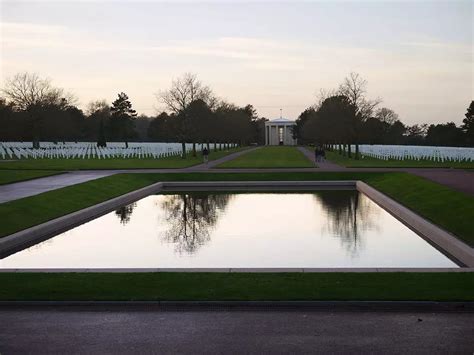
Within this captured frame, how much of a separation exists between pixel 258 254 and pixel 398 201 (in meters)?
9.40

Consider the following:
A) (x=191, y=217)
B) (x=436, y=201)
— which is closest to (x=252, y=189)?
(x=191, y=217)

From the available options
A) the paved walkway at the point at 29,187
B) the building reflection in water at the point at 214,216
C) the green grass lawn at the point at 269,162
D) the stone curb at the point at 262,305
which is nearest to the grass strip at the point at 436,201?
the building reflection in water at the point at 214,216

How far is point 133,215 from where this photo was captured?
710 inches

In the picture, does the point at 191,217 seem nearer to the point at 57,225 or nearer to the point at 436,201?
the point at 57,225

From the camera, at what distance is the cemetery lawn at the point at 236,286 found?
7.73m

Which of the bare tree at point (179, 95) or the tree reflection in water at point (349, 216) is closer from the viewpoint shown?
the tree reflection in water at point (349, 216)

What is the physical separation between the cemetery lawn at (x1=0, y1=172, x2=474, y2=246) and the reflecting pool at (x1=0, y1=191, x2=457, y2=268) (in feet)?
3.30

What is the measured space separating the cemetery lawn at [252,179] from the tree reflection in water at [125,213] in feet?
2.89

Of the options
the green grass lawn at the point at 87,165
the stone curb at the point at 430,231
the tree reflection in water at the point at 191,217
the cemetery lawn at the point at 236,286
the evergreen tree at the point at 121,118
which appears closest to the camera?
the cemetery lawn at the point at 236,286

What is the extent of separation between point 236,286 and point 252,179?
20186mm

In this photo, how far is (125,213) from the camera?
1855 centimetres

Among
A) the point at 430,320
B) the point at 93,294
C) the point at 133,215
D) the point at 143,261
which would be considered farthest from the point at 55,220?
the point at 430,320

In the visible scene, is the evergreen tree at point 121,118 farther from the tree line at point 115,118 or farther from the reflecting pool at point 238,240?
the reflecting pool at point 238,240

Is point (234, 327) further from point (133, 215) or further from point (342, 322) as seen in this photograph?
point (133, 215)
